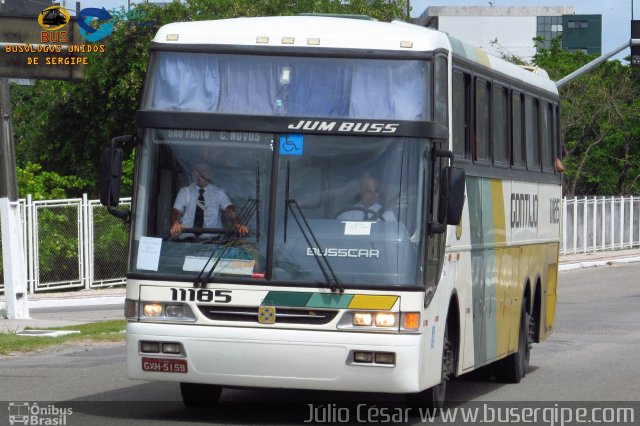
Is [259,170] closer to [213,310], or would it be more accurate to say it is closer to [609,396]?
[213,310]

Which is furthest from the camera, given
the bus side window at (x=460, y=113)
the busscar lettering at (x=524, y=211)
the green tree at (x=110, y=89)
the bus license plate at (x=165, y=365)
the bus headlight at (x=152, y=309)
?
the green tree at (x=110, y=89)

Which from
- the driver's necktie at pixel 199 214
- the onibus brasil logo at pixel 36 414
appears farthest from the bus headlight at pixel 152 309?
the onibus brasil logo at pixel 36 414

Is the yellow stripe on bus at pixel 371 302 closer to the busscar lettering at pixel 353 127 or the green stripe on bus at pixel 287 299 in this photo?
the green stripe on bus at pixel 287 299

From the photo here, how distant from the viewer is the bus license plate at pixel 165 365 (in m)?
9.85

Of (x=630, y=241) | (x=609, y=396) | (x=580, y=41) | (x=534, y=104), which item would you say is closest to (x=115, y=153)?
A: (x=609, y=396)

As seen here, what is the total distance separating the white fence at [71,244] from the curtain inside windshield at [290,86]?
18.6 metres

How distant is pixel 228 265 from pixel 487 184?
361cm

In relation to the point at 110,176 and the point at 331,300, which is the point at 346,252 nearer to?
the point at 331,300

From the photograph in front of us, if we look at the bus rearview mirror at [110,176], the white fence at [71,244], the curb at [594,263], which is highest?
the bus rearview mirror at [110,176]

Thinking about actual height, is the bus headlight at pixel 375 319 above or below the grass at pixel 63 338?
above

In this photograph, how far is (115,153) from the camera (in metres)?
9.97

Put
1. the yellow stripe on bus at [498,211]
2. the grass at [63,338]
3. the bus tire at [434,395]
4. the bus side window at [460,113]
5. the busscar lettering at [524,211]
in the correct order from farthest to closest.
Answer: the grass at [63,338] < the busscar lettering at [524,211] < the yellow stripe on bus at [498,211] < the bus side window at [460,113] < the bus tire at [434,395]

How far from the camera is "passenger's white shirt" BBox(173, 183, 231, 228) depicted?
395 inches

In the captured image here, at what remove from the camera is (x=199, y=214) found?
10062mm
